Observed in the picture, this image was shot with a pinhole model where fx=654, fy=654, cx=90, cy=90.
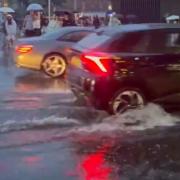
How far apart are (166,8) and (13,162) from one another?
2744 cm

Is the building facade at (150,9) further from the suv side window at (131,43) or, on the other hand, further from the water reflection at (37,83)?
the suv side window at (131,43)

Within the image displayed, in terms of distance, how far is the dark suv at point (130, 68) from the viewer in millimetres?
10273

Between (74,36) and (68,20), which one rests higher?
(68,20)

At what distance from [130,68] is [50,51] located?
6930 mm

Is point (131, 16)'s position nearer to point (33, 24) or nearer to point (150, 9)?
point (150, 9)

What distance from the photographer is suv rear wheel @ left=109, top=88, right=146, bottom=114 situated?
1045 centimetres

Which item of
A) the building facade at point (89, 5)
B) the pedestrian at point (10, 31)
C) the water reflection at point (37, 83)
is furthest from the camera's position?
the building facade at point (89, 5)

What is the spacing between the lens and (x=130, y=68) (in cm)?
1029

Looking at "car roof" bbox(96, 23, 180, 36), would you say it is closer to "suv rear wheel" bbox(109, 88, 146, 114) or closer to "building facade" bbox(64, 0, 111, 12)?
"suv rear wheel" bbox(109, 88, 146, 114)

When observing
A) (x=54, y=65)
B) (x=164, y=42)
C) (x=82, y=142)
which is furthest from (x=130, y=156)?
(x=54, y=65)

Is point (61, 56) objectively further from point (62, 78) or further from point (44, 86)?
point (44, 86)

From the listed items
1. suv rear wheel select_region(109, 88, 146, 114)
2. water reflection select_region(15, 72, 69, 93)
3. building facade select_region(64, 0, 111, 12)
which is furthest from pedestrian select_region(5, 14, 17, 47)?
building facade select_region(64, 0, 111, 12)

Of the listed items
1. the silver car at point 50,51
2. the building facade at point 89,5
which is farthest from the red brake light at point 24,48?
the building facade at point 89,5

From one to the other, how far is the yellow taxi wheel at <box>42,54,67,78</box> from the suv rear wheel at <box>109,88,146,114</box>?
635 cm
